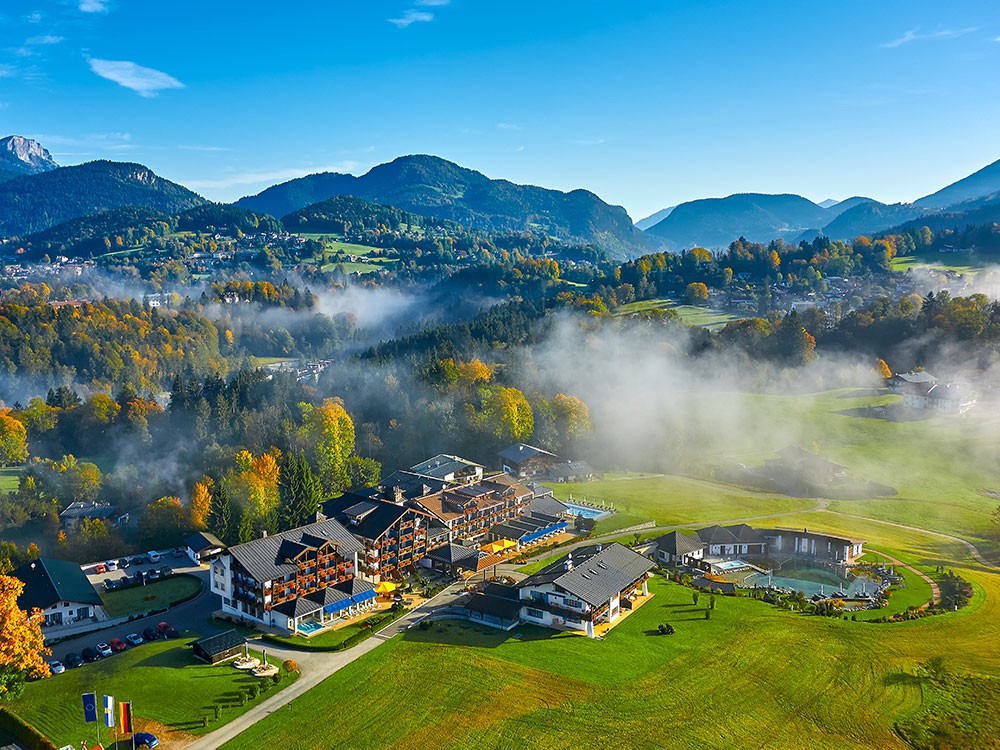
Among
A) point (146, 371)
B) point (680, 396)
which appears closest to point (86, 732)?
point (680, 396)

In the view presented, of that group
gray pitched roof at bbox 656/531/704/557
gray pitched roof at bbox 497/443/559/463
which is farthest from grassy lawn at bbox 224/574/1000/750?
gray pitched roof at bbox 497/443/559/463

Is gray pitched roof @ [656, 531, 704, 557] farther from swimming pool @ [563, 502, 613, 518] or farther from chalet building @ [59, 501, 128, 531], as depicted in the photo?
chalet building @ [59, 501, 128, 531]

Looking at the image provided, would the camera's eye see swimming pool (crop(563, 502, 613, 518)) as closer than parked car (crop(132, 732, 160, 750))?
No

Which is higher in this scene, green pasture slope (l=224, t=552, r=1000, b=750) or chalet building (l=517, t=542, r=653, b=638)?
chalet building (l=517, t=542, r=653, b=638)

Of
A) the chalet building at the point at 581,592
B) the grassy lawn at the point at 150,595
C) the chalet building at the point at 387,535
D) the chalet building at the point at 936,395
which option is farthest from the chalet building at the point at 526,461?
the chalet building at the point at 936,395

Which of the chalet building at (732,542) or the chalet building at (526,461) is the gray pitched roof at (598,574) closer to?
the chalet building at (732,542)

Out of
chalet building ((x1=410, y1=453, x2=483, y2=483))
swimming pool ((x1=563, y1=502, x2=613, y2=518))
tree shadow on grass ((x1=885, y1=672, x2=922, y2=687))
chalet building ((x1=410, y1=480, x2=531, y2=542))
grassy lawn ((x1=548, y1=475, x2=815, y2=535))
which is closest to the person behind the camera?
tree shadow on grass ((x1=885, y1=672, x2=922, y2=687))

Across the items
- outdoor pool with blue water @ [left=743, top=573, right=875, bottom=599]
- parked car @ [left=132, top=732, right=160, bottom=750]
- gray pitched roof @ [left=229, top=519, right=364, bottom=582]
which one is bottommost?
outdoor pool with blue water @ [left=743, top=573, right=875, bottom=599]
